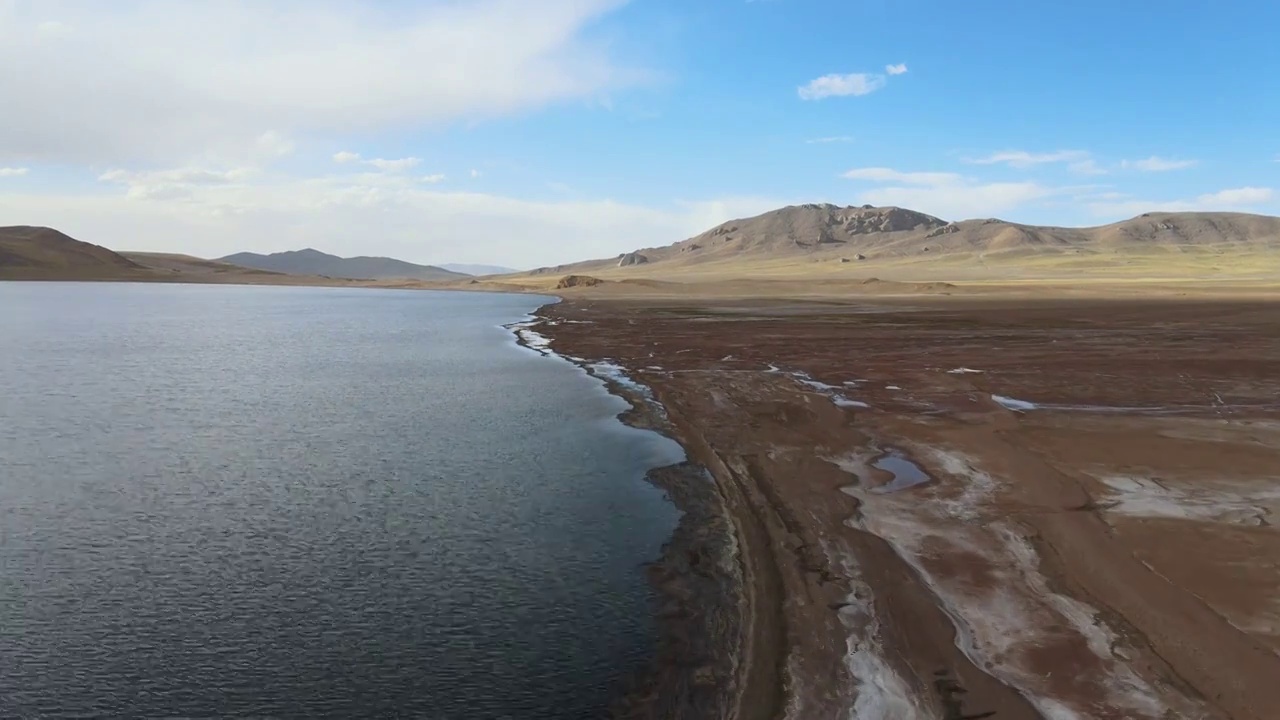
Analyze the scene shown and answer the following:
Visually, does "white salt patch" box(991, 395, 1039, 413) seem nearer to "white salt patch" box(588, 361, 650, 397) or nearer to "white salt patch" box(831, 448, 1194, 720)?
"white salt patch" box(831, 448, 1194, 720)

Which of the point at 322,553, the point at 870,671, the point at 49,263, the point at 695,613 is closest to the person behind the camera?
the point at 870,671

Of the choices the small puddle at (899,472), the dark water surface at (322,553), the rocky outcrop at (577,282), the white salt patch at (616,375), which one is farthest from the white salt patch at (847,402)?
the rocky outcrop at (577,282)

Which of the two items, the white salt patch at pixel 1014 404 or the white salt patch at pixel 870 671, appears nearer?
the white salt patch at pixel 870 671

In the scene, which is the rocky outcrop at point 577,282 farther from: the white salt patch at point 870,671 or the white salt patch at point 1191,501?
the white salt patch at point 870,671

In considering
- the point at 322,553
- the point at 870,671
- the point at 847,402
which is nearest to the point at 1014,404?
the point at 847,402

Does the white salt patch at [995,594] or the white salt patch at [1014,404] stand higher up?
the white salt patch at [995,594]

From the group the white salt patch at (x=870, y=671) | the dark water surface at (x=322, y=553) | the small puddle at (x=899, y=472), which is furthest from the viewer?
the small puddle at (x=899, y=472)

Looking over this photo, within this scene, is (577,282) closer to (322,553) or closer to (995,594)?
(322,553)

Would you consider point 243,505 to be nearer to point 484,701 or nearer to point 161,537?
point 161,537
